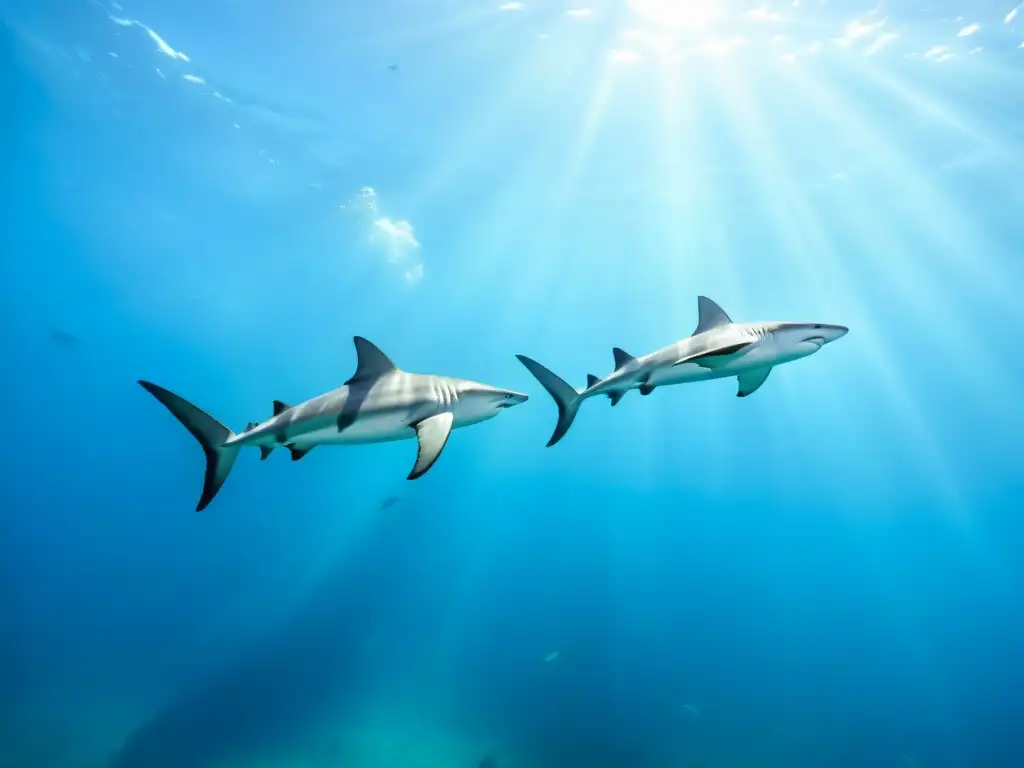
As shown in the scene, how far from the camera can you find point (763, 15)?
59.5ft

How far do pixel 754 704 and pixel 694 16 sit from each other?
37559mm

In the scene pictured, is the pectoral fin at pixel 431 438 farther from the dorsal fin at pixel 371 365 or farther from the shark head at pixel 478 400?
the dorsal fin at pixel 371 365

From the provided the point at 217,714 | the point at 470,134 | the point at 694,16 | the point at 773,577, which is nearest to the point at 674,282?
the point at 470,134

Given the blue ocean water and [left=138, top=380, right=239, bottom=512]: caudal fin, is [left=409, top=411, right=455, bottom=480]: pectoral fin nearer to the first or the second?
[left=138, top=380, right=239, bottom=512]: caudal fin

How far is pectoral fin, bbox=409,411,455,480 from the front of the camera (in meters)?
3.97

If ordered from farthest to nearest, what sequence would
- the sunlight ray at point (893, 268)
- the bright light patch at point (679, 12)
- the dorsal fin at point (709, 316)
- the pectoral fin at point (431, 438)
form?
the sunlight ray at point (893, 268)
the bright light patch at point (679, 12)
the dorsal fin at point (709, 316)
the pectoral fin at point (431, 438)

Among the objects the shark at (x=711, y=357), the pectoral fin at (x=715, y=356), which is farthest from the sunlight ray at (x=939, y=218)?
the pectoral fin at (x=715, y=356)

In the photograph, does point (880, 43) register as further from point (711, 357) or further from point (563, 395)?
point (563, 395)

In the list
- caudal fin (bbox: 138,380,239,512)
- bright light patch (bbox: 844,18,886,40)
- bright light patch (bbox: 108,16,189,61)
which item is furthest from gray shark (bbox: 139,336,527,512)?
bright light patch (bbox: 108,16,189,61)

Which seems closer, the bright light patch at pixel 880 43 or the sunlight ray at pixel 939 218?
the bright light patch at pixel 880 43

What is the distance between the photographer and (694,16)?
60.5 ft

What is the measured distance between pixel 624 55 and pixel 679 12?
280 cm

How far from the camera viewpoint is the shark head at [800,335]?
20.2ft

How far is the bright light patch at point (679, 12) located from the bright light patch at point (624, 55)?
172cm
